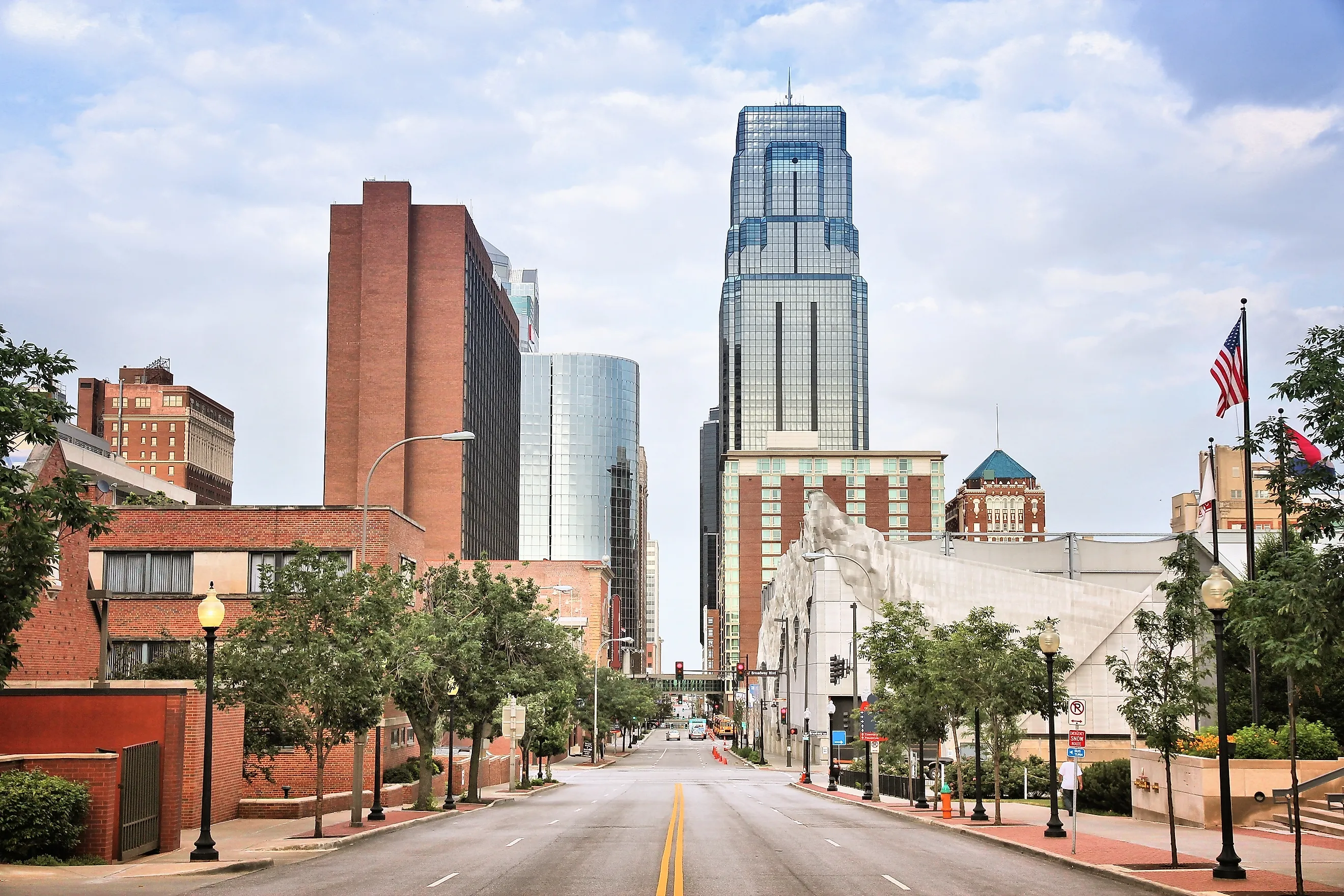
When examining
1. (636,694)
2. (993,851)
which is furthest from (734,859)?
(636,694)

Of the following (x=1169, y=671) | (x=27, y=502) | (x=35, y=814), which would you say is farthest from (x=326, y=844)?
(x=1169, y=671)

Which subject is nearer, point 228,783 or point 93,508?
point 93,508

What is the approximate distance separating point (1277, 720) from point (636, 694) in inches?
3792

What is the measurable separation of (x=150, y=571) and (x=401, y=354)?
92.8 meters

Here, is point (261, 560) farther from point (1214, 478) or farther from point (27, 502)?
point (1214, 478)

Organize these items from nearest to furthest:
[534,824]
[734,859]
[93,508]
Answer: [93,508], [734,859], [534,824]

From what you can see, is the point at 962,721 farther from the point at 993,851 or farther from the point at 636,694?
the point at 636,694

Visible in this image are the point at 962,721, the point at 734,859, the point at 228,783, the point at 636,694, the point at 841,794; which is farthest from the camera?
the point at 636,694

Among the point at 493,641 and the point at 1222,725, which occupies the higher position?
the point at 493,641

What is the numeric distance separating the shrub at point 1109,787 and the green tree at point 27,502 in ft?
103

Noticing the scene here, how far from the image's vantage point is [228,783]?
109 ft

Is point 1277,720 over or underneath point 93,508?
underneath

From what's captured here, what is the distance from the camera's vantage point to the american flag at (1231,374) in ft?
115

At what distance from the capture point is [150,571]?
4525 centimetres
